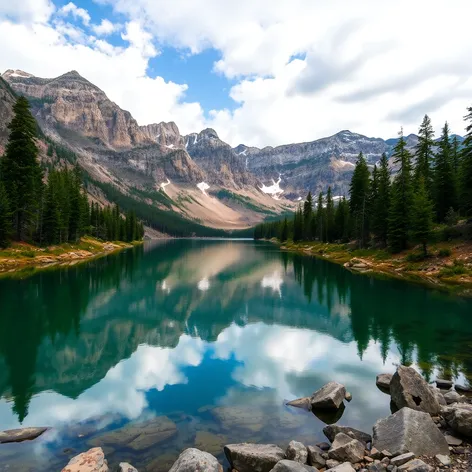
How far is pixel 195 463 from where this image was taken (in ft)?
29.7

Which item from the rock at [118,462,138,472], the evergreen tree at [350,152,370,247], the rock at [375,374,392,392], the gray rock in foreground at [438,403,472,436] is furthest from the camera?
the evergreen tree at [350,152,370,247]

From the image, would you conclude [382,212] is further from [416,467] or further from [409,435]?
[416,467]

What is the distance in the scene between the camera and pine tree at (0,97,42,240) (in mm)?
65062

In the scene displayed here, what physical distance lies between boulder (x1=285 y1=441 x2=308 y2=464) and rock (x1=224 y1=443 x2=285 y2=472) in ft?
0.65

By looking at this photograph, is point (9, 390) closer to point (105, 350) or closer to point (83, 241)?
point (105, 350)

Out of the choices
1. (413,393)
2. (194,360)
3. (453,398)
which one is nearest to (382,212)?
(194,360)

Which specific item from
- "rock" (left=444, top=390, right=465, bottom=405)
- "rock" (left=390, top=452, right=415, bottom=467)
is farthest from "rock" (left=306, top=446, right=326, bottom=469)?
"rock" (left=444, top=390, right=465, bottom=405)

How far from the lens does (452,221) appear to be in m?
53.2

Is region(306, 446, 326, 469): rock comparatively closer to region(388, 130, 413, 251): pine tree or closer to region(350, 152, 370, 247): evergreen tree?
region(388, 130, 413, 251): pine tree

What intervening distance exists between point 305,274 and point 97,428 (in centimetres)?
4855

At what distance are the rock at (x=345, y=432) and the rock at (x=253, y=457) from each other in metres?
2.28

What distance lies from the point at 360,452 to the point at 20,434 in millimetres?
11166

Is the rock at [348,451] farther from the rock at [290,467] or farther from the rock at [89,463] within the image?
the rock at [89,463]

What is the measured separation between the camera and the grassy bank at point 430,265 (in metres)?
41.3
